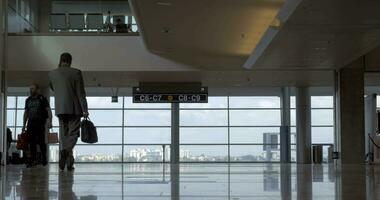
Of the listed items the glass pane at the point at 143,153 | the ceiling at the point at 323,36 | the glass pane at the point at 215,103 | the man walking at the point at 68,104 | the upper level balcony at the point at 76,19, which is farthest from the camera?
the glass pane at the point at 215,103

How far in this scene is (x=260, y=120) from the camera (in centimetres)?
3747

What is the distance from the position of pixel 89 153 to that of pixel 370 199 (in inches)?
1321

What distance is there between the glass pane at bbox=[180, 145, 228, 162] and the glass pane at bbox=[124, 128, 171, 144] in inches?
47.8

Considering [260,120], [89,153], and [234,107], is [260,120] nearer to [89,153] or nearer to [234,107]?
[234,107]

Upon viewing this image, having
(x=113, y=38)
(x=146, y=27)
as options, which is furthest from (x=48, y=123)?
(x=113, y=38)

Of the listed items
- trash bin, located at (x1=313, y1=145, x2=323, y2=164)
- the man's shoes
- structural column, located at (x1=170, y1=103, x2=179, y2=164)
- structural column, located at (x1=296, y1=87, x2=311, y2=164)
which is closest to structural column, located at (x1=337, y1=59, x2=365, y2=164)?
structural column, located at (x1=296, y1=87, x2=311, y2=164)

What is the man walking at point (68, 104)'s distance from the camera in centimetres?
840

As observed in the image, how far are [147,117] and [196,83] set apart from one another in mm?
12837

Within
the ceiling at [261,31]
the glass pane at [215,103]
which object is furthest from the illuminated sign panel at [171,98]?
the glass pane at [215,103]

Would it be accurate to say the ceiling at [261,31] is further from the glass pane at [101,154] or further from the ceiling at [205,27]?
the glass pane at [101,154]

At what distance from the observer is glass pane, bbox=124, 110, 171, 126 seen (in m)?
37.0

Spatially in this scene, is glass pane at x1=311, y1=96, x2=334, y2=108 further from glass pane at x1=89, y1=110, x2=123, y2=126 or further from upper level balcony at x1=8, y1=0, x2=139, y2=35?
upper level balcony at x1=8, y1=0, x2=139, y2=35

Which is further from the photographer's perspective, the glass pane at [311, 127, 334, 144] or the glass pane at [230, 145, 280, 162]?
the glass pane at [311, 127, 334, 144]

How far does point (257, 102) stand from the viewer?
37.8 m
